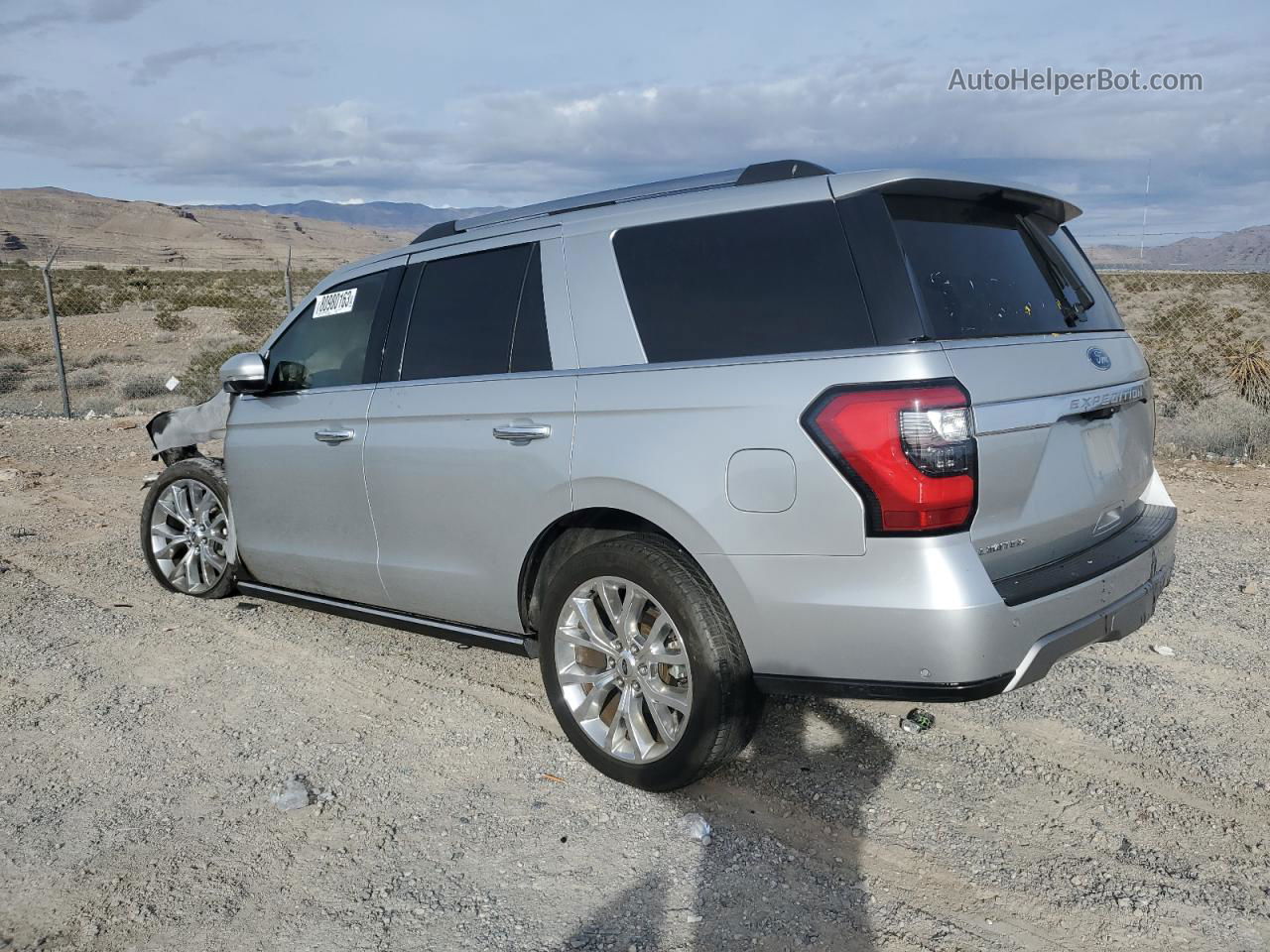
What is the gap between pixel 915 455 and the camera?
9.34ft

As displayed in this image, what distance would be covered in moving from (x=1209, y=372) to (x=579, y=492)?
13.4 m

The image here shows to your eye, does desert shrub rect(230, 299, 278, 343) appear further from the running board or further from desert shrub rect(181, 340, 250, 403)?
the running board

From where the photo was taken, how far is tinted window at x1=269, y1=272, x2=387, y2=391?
4.66m

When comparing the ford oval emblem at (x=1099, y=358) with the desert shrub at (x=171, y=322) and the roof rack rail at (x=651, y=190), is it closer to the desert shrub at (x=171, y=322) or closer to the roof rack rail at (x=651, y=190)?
the roof rack rail at (x=651, y=190)

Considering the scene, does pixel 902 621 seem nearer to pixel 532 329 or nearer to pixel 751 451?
pixel 751 451

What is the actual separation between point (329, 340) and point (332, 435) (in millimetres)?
550

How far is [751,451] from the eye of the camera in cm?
308

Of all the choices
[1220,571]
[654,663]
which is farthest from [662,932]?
[1220,571]

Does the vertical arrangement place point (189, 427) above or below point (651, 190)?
below

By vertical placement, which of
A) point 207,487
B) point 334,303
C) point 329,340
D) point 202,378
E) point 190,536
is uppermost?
point 334,303

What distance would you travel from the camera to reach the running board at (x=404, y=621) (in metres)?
4.02

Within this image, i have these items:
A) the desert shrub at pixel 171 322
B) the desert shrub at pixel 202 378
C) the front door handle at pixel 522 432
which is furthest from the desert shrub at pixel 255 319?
the front door handle at pixel 522 432

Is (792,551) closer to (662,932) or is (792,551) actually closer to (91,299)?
(662,932)

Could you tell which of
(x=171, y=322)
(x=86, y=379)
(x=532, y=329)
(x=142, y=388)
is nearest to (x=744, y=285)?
(x=532, y=329)
